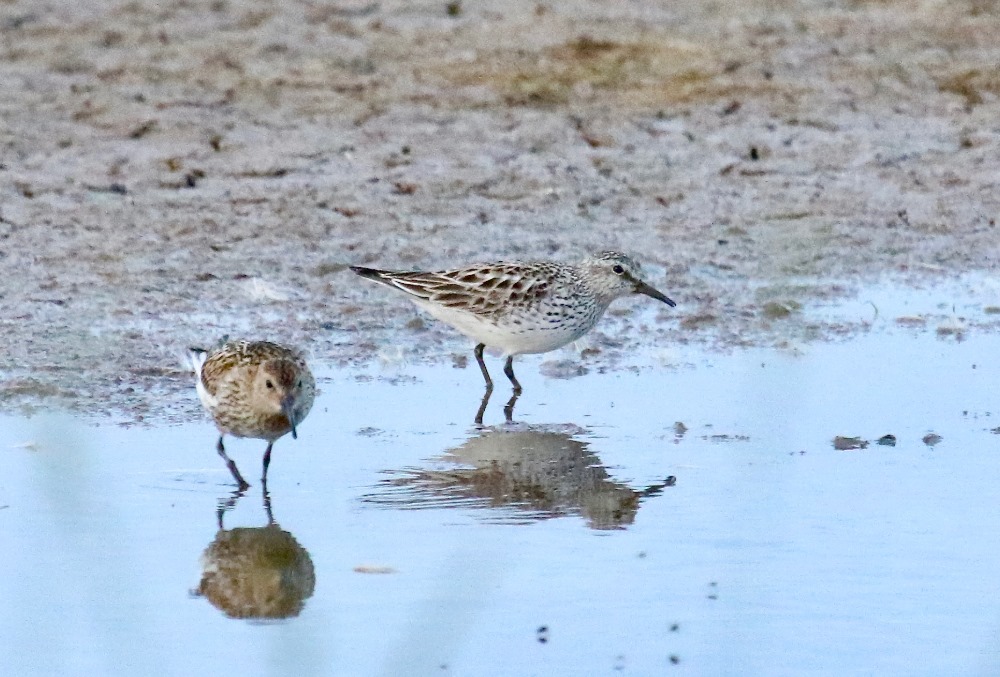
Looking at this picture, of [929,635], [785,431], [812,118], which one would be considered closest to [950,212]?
[812,118]

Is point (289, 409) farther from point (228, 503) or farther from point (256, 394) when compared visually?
point (228, 503)

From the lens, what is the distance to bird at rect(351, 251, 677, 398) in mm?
9359

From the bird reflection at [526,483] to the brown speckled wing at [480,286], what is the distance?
1.39 m

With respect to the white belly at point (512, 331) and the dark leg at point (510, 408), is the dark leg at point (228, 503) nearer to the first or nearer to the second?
the dark leg at point (510, 408)

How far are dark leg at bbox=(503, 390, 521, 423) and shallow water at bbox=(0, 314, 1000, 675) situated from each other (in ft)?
0.17

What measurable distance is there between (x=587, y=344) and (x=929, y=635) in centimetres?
442

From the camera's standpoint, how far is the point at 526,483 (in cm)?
744

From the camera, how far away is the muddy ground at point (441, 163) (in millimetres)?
10008

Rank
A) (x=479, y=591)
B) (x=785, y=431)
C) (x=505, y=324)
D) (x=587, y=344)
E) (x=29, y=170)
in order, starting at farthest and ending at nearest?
(x=29, y=170) → (x=587, y=344) → (x=505, y=324) → (x=785, y=431) → (x=479, y=591)

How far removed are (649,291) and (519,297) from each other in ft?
2.72

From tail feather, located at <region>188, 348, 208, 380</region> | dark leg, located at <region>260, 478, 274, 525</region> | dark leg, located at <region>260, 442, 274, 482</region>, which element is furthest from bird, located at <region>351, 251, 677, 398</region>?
dark leg, located at <region>260, 478, 274, 525</region>

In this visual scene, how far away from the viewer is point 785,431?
319 inches

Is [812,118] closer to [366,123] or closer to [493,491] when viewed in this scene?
[366,123]

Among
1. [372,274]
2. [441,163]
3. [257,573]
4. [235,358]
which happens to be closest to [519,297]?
[372,274]
